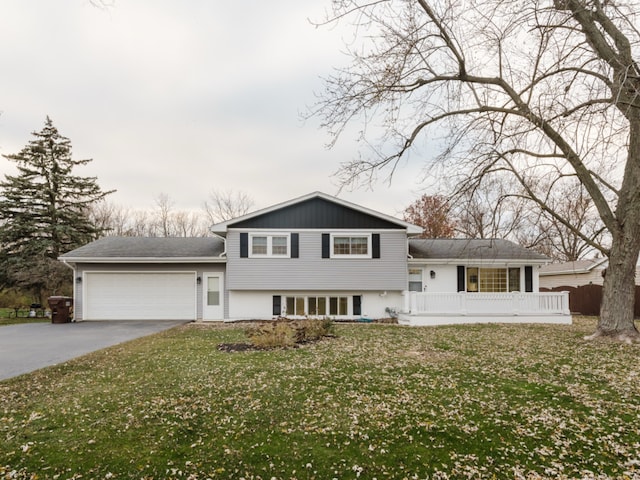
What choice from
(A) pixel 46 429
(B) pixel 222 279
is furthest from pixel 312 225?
(A) pixel 46 429

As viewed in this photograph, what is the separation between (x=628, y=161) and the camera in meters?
Result: 9.53

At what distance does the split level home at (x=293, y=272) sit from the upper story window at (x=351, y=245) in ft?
0.13

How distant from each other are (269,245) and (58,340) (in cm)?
A: 736

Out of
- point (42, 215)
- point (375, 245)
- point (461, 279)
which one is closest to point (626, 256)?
point (461, 279)

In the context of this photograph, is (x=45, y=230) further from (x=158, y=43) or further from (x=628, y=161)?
(x=628, y=161)

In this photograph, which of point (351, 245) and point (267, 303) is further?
point (267, 303)

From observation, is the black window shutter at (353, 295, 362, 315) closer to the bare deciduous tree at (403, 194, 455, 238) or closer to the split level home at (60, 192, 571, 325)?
the split level home at (60, 192, 571, 325)

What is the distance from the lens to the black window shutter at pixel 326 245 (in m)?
15.7

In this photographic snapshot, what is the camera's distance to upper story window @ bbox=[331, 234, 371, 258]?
15.7m

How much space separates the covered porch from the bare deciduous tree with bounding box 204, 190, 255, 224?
2427cm

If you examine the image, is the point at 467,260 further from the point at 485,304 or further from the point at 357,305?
the point at 357,305

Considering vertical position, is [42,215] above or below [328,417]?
above

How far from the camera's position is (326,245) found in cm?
1570

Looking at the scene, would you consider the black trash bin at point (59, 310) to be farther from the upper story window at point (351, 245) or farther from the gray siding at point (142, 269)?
the upper story window at point (351, 245)
